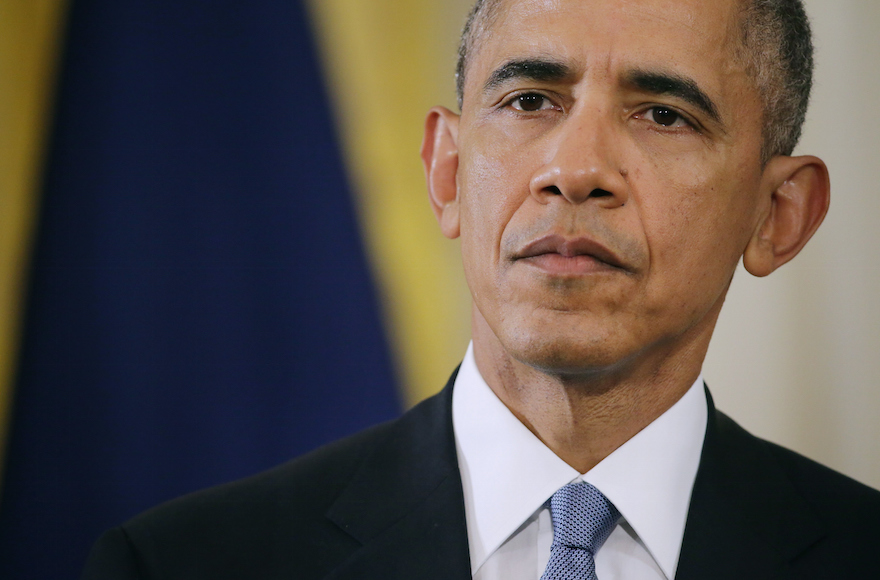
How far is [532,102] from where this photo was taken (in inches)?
63.0

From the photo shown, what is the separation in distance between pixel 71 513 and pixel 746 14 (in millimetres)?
1923

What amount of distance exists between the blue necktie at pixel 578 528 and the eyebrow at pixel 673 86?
2.28 feet

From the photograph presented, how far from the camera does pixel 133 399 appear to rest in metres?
2.30

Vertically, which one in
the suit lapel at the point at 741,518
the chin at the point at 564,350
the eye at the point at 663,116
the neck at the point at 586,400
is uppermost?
the eye at the point at 663,116

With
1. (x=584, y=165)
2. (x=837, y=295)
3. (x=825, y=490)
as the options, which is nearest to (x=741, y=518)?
(x=825, y=490)

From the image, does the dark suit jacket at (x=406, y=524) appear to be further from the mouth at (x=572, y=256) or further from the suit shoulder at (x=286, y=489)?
the mouth at (x=572, y=256)

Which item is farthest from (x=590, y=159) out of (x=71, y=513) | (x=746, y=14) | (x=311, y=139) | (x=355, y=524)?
(x=71, y=513)

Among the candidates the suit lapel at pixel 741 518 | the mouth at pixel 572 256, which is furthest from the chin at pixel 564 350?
the suit lapel at pixel 741 518

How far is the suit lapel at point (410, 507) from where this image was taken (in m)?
1.48

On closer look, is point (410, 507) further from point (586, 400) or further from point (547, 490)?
point (586, 400)

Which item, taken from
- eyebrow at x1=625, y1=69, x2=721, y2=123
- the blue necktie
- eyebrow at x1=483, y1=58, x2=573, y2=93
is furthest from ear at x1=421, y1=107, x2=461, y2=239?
the blue necktie

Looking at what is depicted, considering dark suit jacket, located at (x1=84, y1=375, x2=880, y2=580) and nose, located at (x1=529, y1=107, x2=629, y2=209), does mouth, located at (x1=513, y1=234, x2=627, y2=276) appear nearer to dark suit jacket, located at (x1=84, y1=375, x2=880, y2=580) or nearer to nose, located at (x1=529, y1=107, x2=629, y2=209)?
nose, located at (x1=529, y1=107, x2=629, y2=209)

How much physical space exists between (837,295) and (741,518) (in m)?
1.26

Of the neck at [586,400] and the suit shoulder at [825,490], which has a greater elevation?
the neck at [586,400]
